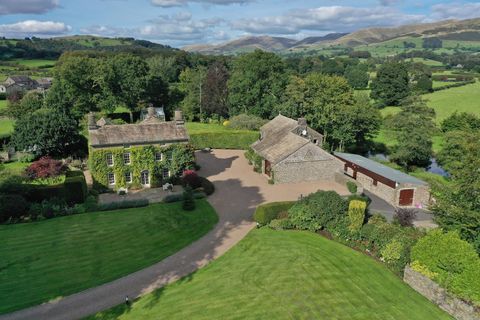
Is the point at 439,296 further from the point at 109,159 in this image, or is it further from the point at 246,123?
the point at 246,123

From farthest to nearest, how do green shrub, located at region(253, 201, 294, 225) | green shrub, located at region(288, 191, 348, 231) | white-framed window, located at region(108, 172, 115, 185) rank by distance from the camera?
white-framed window, located at region(108, 172, 115, 185)
green shrub, located at region(253, 201, 294, 225)
green shrub, located at region(288, 191, 348, 231)

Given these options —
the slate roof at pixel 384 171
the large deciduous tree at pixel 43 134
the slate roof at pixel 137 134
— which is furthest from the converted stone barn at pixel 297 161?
the large deciduous tree at pixel 43 134

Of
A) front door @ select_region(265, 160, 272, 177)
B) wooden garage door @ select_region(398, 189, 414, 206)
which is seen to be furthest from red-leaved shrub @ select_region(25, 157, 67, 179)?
wooden garage door @ select_region(398, 189, 414, 206)

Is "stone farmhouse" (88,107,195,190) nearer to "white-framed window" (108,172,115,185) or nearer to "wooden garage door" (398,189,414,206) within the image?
"white-framed window" (108,172,115,185)

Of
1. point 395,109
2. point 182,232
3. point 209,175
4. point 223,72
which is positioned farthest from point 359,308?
point 395,109

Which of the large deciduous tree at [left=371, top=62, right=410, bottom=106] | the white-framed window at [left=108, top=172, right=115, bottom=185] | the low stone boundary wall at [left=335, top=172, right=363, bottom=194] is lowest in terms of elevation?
the low stone boundary wall at [left=335, top=172, right=363, bottom=194]

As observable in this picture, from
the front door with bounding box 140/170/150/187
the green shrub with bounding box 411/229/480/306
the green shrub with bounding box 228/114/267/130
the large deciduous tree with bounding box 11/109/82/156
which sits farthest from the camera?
the green shrub with bounding box 228/114/267/130

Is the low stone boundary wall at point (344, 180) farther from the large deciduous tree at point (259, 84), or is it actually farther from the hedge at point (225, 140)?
the large deciduous tree at point (259, 84)
